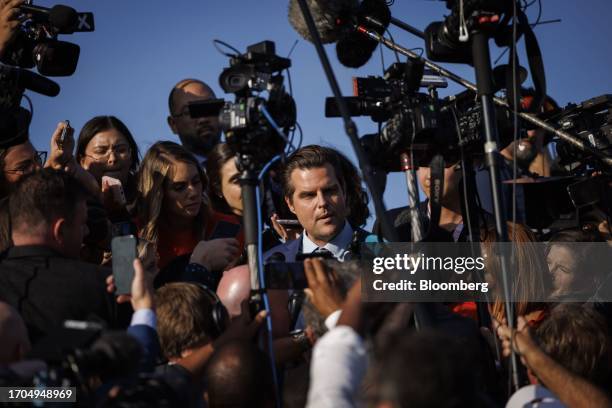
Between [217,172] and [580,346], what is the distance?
2.96m

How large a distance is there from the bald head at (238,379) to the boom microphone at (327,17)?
1797mm

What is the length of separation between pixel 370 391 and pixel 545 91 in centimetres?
252

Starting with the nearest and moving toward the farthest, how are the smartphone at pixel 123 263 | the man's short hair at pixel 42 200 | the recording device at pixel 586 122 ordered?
the smartphone at pixel 123 263
the man's short hair at pixel 42 200
the recording device at pixel 586 122

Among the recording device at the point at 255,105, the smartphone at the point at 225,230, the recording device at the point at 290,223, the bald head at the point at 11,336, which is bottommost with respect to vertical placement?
the bald head at the point at 11,336

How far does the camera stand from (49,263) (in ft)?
12.7

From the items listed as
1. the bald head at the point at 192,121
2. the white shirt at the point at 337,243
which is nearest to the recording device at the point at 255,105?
the white shirt at the point at 337,243

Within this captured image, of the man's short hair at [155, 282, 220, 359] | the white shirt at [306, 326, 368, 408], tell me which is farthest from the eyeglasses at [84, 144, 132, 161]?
the white shirt at [306, 326, 368, 408]

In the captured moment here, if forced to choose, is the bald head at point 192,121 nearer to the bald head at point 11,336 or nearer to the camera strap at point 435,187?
the camera strap at point 435,187

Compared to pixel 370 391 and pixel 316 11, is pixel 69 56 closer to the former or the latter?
pixel 316 11

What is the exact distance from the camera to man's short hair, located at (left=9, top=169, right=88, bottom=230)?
12.9 ft

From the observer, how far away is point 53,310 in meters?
3.72

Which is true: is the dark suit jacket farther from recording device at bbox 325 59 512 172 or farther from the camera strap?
the camera strap

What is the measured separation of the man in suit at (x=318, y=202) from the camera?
5.14 metres

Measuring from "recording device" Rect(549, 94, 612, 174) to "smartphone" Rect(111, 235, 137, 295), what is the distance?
3122 millimetres
